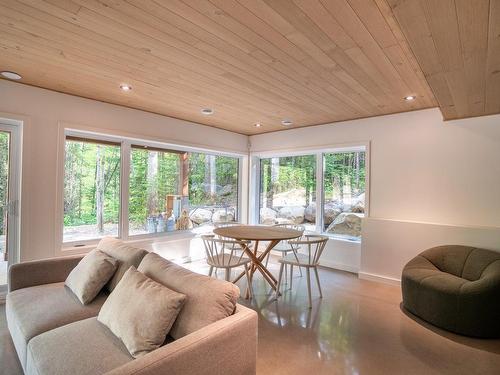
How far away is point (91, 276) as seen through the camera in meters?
2.13

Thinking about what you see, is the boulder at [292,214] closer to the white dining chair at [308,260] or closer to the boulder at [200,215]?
the boulder at [200,215]

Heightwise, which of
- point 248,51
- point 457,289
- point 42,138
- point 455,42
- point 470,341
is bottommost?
point 470,341

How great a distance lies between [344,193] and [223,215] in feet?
7.80

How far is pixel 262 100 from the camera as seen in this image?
3.53 metres

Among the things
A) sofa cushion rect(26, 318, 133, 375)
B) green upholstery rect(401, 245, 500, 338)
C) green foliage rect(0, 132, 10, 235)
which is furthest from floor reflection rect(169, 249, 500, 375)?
green foliage rect(0, 132, 10, 235)

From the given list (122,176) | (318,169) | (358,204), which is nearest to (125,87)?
(122,176)

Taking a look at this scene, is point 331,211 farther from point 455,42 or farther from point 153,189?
point 455,42

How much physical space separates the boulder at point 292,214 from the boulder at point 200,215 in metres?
1.42

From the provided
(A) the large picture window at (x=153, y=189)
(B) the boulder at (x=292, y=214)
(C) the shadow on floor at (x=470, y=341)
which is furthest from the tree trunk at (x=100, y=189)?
(C) the shadow on floor at (x=470, y=341)

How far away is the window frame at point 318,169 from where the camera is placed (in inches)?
169

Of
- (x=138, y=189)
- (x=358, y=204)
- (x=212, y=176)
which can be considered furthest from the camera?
(x=212, y=176)

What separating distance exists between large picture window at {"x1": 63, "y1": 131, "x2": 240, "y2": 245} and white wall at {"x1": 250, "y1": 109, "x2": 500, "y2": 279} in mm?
2457

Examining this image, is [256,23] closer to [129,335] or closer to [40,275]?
[129,335]

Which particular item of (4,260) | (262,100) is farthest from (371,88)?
(4,260)
